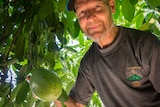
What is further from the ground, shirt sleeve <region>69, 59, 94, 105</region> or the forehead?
the forehead

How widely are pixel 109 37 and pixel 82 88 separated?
0.31 metres

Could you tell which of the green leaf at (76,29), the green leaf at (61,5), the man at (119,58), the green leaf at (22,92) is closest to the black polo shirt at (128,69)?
the man at (119,58)

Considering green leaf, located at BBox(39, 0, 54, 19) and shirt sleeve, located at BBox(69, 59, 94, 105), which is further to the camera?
shirt sleeve, located at BBox(69, 59, 94, 105)

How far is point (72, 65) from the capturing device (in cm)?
171

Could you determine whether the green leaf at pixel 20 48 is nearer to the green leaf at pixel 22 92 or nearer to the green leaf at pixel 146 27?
the green leaf at pixel 22 92

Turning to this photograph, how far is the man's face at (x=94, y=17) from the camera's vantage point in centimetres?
131

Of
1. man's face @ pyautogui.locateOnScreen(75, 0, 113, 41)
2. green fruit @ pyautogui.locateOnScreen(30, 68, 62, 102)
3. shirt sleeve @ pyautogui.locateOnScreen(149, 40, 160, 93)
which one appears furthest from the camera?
man's face @ pyautogui.locateOnScreen(75, 0, 113, 41)

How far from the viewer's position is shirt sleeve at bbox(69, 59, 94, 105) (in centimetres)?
150

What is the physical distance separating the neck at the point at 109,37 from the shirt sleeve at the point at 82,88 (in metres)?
0.18

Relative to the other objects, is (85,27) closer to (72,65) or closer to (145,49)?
(145,49)

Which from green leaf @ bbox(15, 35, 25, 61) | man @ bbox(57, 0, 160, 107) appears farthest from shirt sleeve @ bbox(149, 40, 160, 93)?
green leaf @ bbox(15, 35, 25, 61)

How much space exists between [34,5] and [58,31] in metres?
0.15

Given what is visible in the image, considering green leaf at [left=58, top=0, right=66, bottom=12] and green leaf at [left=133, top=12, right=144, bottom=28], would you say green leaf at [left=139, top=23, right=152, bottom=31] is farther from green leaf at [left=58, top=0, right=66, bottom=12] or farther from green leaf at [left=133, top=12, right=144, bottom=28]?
green leaf at [left=58, top=0, right=66, bottom=12]

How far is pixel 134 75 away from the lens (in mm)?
1265
